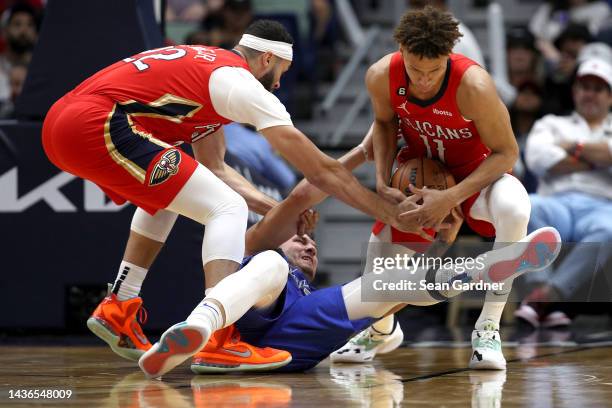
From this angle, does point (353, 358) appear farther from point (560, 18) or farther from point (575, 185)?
point (560, 18)

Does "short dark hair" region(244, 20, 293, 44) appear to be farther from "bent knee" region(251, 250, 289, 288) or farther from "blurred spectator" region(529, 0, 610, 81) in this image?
"blurred spectator" region(529, 0, 610, 81)

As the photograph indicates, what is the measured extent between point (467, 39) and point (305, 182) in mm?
3282

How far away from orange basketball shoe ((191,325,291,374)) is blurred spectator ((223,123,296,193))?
2.99m

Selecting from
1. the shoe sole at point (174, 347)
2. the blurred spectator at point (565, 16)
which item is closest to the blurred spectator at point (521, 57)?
→ the blurred spectator at point (565, 16)

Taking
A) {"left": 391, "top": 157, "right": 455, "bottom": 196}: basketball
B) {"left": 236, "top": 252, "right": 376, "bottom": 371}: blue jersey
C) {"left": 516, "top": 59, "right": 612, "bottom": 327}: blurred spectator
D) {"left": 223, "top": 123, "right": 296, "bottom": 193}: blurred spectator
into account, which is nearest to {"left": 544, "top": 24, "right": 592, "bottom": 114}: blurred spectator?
{"left": 516, "top": 59, "right": 612, "bottom": 327}: blurred spectator

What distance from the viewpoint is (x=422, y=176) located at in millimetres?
4688

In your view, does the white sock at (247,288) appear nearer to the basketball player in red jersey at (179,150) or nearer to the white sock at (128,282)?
the basketball player in red jersey at (179,150)

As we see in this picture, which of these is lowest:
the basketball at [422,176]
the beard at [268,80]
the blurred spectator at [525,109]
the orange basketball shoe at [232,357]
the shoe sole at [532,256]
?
the orange basketball shoe at [232,357]

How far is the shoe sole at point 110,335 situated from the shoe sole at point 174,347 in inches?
27.6

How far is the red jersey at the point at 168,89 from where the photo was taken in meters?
4.54

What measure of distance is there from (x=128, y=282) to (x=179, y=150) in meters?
0.70

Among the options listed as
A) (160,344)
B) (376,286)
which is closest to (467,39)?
(376,286)

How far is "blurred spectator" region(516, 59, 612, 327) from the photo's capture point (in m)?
7.01

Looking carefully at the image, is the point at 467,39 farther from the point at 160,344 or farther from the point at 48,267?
the point at 160,344
